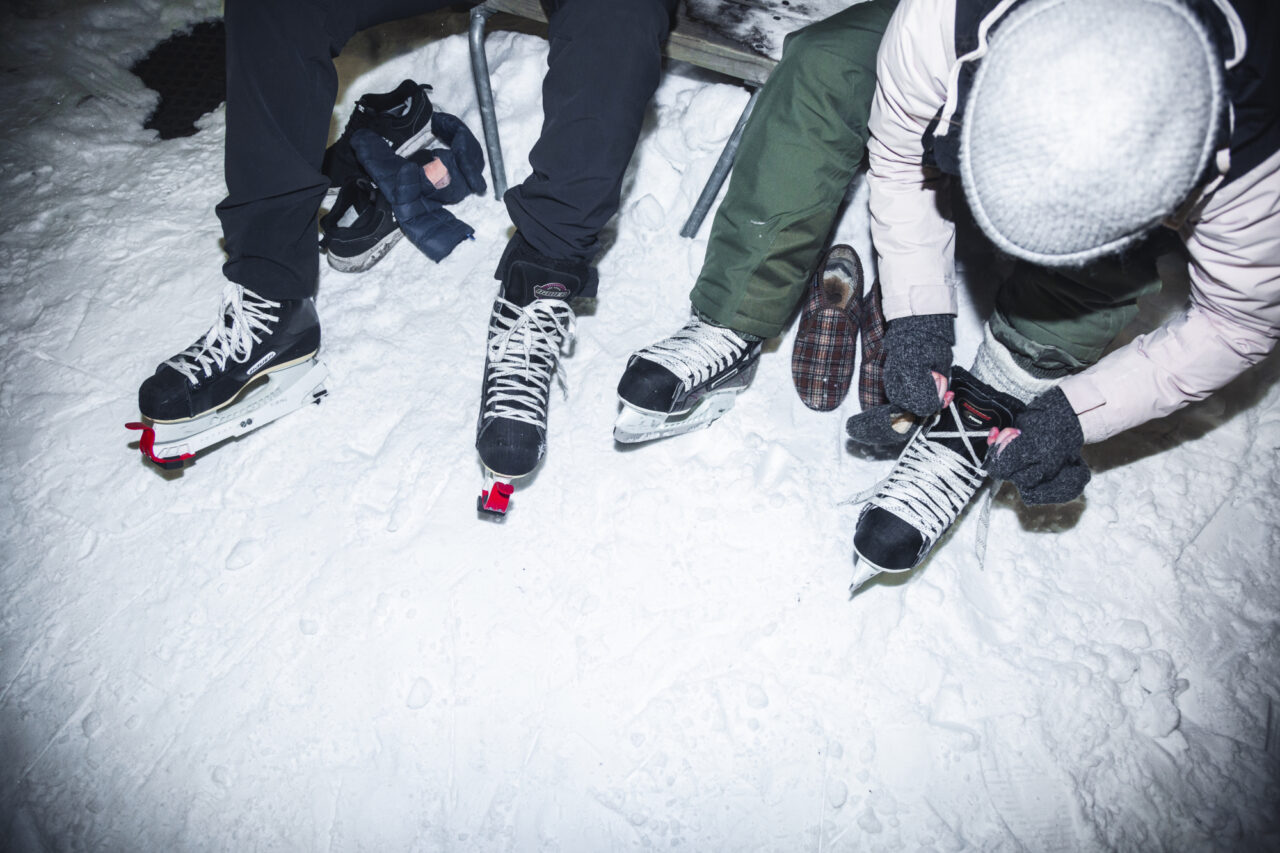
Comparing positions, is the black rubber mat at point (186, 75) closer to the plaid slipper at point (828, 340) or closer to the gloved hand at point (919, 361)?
the plaid slipper at point (828, 340)

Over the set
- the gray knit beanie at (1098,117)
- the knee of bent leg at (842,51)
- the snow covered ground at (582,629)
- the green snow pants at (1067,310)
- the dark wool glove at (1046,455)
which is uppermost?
the gray knit beanie at (1098,117)

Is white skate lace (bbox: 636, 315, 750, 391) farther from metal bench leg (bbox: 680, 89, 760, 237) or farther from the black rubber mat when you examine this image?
the black rubber mat

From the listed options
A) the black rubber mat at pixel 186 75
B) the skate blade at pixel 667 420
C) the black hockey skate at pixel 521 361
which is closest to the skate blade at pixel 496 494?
the black hockey skate at pixel 521 361

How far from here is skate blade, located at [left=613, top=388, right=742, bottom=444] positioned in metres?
1.38

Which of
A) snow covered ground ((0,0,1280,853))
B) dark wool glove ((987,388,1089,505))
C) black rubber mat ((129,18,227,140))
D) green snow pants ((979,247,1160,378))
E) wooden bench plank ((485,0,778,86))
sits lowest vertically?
snow covered ground ((0,0,1280,853))

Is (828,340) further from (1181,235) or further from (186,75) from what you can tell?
(186,75)

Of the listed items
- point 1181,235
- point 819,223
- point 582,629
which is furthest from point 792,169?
point 582,629

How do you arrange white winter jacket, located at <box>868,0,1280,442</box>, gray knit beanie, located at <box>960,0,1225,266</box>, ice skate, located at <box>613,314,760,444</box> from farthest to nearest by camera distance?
1. ice skate, located at <box>613,314,760,444</box>
2. white winter jacket, located at <box>868,0,1280,442</box>
3. gray knit beanie, located at <box>960,0,1225,266</box>

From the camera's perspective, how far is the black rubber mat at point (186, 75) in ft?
6.75

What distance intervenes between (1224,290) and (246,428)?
1.77m

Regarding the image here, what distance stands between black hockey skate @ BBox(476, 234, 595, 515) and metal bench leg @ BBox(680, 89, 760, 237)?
36 centimetres

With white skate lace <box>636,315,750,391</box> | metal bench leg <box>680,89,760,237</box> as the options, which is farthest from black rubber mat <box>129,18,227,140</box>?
white skate lace <box>636,315,750,391</box>

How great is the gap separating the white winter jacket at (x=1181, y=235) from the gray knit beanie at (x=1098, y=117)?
10.6 inches

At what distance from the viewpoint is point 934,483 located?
1292 millimetres
